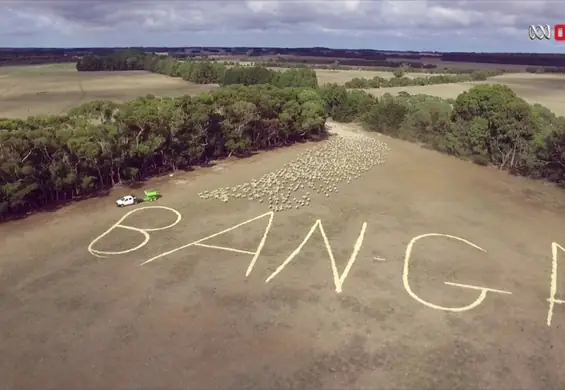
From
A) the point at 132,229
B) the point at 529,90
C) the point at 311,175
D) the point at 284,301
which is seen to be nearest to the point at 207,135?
the point at 311,175

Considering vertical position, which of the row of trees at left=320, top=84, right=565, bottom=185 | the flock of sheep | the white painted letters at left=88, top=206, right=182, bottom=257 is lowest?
the white painted letters at left=88, top=206, right=182, bottom=257

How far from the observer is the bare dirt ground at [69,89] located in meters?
115

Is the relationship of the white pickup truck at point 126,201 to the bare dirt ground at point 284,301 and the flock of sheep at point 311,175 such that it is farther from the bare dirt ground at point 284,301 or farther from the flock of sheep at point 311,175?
the flock of sheep at point 311,175

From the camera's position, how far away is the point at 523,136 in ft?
210

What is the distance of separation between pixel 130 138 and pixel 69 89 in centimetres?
10639

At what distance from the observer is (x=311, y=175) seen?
60188 mm

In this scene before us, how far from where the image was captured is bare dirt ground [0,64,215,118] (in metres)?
115

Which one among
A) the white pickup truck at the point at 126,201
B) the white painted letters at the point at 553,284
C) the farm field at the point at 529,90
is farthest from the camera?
the farm field at the point at 529,90

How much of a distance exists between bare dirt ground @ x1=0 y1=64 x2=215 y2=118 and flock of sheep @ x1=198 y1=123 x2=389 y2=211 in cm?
6539

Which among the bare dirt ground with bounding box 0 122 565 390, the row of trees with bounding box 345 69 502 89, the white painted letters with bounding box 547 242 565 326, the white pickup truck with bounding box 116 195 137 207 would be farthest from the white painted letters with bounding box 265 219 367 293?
the row of trees with bounding box 345 69 502 89

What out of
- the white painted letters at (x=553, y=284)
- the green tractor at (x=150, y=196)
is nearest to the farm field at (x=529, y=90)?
the white painted letters at (x=553, y=284)

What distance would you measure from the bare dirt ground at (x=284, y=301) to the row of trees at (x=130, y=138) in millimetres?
3685

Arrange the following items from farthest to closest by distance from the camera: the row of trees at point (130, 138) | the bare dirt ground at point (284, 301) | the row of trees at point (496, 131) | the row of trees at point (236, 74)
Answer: the row of trees at point (236, 74), the row of trees at point (496, 131), the row of trees at point (130, 138), the bare dirt ground at point (284, 301)

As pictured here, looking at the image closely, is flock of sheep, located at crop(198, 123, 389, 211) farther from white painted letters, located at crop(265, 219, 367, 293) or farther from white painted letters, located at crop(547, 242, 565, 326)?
white painted letters, located at crop(547, 242, 565, 326)
